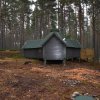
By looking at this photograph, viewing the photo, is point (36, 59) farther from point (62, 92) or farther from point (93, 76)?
point (62, 92)

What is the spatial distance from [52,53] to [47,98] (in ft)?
53.9

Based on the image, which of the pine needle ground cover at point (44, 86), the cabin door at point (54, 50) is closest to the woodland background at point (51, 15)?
the cabin door at point (54, 50)

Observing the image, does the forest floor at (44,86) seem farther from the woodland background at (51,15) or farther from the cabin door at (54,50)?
the woodland background at (51,15)

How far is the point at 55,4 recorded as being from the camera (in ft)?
186

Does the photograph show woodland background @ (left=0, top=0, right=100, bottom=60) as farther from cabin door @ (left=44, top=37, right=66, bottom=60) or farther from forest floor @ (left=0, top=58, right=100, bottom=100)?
forest floor @ (left=0, top=58, right=100, bottom=100)

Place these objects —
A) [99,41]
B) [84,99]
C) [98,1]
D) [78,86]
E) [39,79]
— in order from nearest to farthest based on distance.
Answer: [84,99], [78,86], [39,79], [98,1], [99,41]

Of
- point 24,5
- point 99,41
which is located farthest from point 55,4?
point 99,41

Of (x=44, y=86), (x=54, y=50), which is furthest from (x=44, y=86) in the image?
(x=54, y=50)

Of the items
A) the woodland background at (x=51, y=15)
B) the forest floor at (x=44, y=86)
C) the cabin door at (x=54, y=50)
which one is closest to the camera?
the forest floor at (x=44, y=86)

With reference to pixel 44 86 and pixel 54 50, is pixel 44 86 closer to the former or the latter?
pixel 44 86

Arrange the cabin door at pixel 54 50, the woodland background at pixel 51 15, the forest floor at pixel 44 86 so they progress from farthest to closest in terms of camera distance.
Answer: the woodland background at pixel 51 15 < the cabin door at pixel 54 50 < the forest floor at pixel 44 86

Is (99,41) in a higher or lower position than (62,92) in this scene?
higher

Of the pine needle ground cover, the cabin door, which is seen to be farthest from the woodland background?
the pine needle ground cover

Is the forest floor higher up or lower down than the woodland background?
lower down
